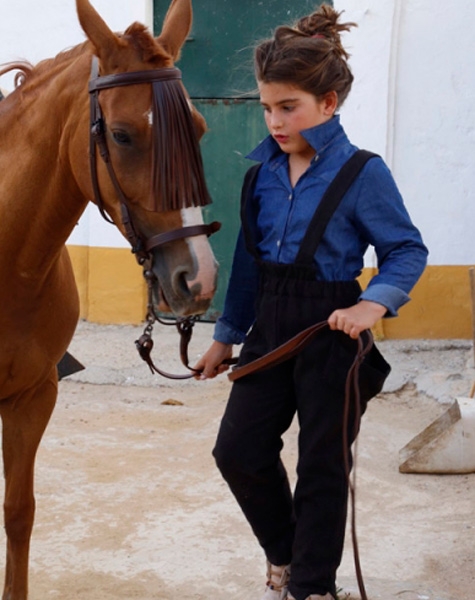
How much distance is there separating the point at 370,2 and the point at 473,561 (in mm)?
4062

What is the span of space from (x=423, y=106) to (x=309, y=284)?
167 inches

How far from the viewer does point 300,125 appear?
8.61 feet

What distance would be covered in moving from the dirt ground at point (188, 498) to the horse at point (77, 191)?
57 cm

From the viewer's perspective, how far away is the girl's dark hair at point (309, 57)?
2.57m

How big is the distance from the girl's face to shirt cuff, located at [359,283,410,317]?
1.50 feet

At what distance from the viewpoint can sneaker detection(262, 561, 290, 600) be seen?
115 inches

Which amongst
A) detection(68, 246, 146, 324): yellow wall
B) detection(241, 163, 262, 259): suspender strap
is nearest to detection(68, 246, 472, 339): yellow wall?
detection(68, 246, 146, 324): yellow wall

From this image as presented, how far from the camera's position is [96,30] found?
7.95 feet

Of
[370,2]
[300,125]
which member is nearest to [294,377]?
[300,125]

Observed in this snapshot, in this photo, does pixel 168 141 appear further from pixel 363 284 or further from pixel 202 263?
pixel 363 284

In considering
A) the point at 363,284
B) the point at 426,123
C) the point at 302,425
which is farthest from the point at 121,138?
the point at 426,123

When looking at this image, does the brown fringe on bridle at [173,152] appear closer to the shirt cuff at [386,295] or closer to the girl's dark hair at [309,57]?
the girl's dark hair at [309,57]

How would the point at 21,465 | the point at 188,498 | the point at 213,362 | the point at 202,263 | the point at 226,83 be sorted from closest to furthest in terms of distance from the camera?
the point at 202,263, the point at 213,362, the point at 21,465, the point at 188,498, the point at 226,83

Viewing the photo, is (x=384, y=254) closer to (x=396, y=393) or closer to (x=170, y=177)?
(x=170, y=177)
